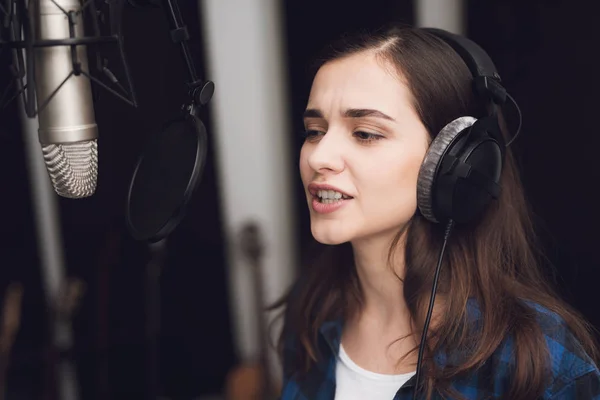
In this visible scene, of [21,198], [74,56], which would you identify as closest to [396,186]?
[74,56]

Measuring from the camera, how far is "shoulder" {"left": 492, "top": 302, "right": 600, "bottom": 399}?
3.42 ft

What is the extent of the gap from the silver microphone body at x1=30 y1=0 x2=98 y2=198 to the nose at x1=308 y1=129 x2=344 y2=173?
16.9 inches

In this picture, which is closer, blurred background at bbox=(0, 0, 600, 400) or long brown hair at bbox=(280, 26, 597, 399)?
long brown hair at bbox=(280, 26, 597, 399)

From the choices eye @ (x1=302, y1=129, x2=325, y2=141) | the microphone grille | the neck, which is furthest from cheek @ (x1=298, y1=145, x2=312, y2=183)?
the microphone grille

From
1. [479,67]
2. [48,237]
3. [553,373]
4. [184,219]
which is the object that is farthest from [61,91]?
[48,237]

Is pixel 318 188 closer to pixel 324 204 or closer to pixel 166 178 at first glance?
pixel 324 204

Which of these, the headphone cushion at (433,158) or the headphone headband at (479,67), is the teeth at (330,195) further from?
the headphone headband at (479,67)

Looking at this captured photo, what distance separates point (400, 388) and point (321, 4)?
1.79m

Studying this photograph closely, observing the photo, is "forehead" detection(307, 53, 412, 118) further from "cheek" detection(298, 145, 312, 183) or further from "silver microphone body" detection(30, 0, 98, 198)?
"silver microphone body" detection(30, 0, 98, 198)

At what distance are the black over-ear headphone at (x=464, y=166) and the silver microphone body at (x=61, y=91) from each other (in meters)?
0.56

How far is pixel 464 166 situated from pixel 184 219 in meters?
1.91

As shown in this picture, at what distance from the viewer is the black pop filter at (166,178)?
756 mm

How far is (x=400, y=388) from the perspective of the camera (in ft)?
3.74

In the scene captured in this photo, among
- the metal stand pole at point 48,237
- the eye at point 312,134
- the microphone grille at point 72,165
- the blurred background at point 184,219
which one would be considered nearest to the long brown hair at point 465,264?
the eye at point 312,134
